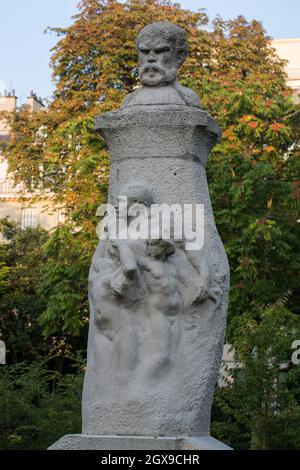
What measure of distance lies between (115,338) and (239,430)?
447 inches

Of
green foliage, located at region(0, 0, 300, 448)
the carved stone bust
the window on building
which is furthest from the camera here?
the window on building

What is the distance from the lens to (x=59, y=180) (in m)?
33.2

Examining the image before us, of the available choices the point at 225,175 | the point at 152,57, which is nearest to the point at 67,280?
the point at 225,175

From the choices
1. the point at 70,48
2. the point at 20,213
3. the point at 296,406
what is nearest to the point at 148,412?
the point at 296,406

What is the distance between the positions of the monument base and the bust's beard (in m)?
3.24

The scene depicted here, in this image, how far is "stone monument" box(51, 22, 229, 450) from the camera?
357 inches

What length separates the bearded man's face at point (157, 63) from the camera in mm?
10172

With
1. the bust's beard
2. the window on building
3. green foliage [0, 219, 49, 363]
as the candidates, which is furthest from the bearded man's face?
the window on building

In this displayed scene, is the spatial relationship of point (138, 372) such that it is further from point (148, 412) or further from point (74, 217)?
point (74, 217)

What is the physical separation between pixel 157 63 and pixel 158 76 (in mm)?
120

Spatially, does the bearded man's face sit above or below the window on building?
below

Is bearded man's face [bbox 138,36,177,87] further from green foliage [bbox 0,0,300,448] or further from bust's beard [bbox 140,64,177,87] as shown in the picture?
green foliage [bbox 0,0,300,448]

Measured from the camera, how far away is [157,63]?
33.4 ft

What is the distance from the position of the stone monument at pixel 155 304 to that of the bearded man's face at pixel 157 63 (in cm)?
16
